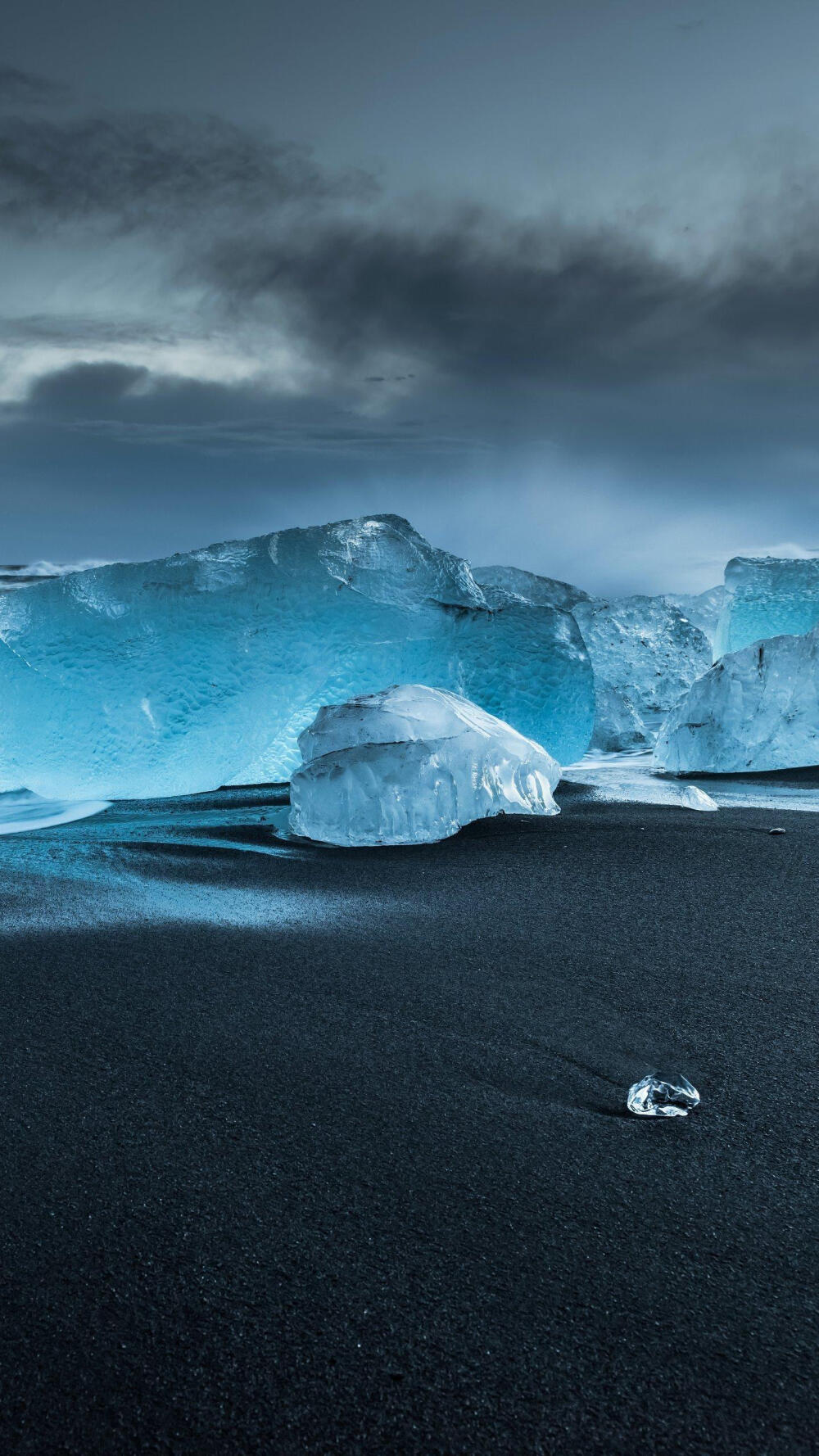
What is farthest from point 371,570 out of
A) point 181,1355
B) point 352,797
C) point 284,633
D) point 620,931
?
point 181,1355

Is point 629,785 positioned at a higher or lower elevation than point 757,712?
lower

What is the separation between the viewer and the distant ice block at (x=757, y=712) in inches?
247

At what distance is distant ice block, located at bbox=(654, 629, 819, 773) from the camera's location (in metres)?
6.28

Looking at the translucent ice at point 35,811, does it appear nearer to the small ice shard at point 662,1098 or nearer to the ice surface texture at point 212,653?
the ice surface texture at point 212,653

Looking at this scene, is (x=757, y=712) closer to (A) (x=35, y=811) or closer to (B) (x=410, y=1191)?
(A) (x=35, y=811)

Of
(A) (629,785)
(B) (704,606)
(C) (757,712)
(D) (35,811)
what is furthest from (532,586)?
(D) (35,811)

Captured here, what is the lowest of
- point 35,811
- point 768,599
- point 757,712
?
point 35,811

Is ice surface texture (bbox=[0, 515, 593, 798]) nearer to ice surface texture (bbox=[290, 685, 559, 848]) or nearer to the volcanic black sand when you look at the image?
ice surface texture (bbox=[290, 685, 559, 848])

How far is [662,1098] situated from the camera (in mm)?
1293

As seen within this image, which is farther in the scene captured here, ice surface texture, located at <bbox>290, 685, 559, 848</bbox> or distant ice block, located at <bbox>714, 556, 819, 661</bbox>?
distant ice block, located at <bbox>714, 556, 819, 661</bbox>

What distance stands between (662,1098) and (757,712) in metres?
5.57

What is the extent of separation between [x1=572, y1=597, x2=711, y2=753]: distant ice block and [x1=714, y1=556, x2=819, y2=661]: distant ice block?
0.58 m

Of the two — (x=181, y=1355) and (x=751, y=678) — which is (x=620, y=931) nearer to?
(x=181, y=1355)

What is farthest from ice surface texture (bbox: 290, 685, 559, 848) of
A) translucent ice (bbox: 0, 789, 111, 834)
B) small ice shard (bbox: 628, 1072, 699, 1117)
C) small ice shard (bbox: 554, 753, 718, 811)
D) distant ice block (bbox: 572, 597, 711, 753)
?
distant ice block (bbox: 572, 597, 711, 753)
